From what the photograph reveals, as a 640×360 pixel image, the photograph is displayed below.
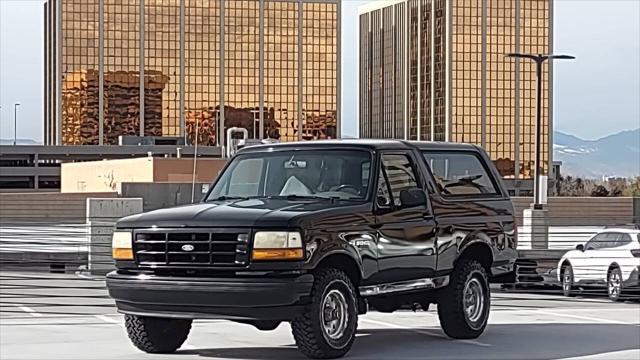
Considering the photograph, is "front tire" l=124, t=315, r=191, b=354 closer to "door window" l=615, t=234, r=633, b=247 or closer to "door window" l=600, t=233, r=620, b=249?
"door window" l=615, t=234, r=633, b=247

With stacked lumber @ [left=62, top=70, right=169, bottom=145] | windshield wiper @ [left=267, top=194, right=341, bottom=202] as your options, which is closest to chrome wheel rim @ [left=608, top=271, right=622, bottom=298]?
windshield wiper @ [left=267, top=194, right=341, bottom=202]

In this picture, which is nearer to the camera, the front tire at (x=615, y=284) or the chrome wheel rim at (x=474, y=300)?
the chrome wheel rim at (x=474, y=300)

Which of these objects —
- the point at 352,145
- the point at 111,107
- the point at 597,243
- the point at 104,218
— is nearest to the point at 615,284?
the point at 597,243

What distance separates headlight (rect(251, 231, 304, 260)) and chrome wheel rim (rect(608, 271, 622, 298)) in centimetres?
1279

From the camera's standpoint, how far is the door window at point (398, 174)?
11914 millimetres

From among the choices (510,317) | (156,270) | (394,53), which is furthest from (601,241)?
(394,53)

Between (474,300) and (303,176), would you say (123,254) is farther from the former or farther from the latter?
(474,300)

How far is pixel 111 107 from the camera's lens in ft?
439

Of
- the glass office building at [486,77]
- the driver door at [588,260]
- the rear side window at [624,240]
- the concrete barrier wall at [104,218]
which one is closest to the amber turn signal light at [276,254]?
the concrete barrier wall at [104,218]

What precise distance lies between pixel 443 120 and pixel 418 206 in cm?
12870

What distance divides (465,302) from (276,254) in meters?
3.06

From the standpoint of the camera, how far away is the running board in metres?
11.4

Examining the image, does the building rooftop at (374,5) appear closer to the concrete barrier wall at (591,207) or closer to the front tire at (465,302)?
the concrete barrier wall at (591,207)

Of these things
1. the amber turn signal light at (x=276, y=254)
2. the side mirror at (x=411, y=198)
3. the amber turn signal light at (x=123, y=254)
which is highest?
the side mirror at (x=411, y=198)
